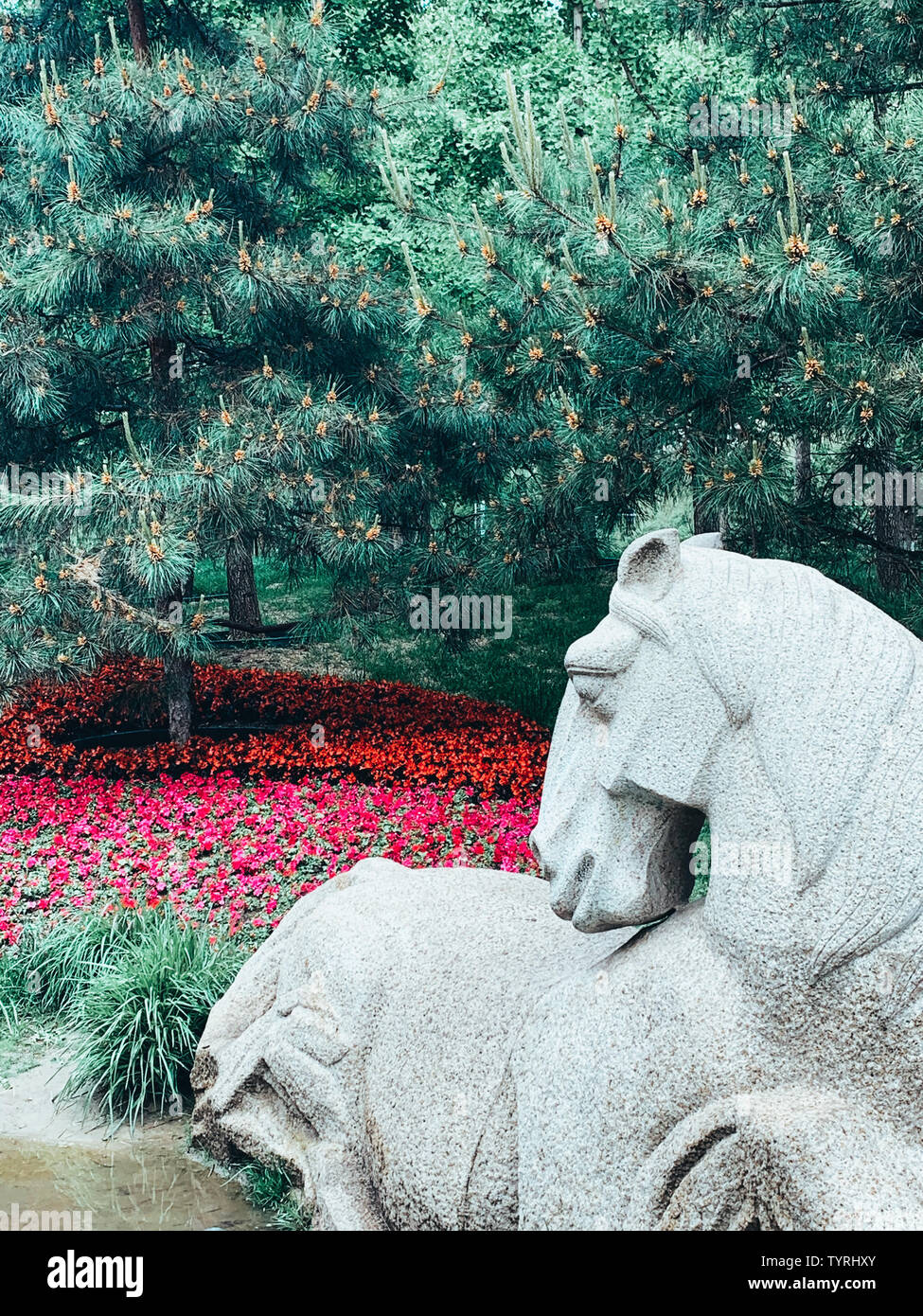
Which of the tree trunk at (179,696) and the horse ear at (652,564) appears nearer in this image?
the horse ear at (652,564)

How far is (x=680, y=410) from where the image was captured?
562 centimetres

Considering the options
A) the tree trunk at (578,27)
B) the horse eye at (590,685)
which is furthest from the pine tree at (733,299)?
Answer: the tree trunk at (578,27)

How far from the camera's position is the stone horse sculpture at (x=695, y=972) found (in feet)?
7.67

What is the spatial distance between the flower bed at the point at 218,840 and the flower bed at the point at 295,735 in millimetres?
316

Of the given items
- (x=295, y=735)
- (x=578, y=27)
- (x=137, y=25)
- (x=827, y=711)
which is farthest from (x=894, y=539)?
(x=578, y=27)

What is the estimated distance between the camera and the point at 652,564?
264 centimetres

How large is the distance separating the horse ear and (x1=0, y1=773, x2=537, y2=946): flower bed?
3295 mm

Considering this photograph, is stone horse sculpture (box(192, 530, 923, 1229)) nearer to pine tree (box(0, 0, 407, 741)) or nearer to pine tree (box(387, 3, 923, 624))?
pine tree (box(387, 3, 923, 624))

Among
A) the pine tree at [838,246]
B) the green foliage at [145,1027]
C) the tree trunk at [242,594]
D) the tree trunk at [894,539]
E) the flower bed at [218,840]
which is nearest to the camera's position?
the green foliage at [145,1027]

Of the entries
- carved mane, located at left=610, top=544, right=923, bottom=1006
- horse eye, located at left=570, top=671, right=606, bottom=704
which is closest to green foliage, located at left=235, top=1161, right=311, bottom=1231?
horse eye, located at left=570, top=671, right=606, bottom=704

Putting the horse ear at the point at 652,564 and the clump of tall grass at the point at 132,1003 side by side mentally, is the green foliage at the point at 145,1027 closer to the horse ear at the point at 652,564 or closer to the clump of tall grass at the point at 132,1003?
the clump of tall grass at the point at 132,1003

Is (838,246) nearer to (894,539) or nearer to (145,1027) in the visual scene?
(894,539)

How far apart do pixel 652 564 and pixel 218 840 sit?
13.7 feet

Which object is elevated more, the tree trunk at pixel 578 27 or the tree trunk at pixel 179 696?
the tree trunk at pixel 578 27
